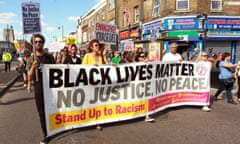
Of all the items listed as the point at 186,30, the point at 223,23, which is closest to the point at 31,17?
the point at 186,30

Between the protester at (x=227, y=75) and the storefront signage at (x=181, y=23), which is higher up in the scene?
the storefront signage at (x=181, y=23)

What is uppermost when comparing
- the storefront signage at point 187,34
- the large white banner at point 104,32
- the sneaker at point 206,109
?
the storefront signage at point 187,34

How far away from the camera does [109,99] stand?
4.75 meters

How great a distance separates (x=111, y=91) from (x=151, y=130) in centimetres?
115

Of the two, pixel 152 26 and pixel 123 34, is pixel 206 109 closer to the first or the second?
pixel 152 26

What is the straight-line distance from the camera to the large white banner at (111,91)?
4117mm

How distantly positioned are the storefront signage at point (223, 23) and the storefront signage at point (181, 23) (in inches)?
42.5

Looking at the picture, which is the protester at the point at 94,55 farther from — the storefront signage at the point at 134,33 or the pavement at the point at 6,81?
the storefront signage at the point at 134,33

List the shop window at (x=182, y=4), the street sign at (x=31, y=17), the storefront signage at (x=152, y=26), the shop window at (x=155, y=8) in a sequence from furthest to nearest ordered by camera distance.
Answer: the shop window at (x=155, y=8) < the storefront signage at (x=152, y=26) < the shop window at (x=182, y=4) < the street sign at (x=31, y=17)

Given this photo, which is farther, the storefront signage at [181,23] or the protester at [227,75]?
the storefront signage at [181,23]

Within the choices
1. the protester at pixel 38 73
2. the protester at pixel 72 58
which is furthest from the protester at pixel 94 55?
the protester at pixel 72 58

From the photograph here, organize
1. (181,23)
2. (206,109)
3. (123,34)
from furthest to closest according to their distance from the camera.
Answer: (123,34)
(181,23)
(206,109)

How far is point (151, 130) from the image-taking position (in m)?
4.59

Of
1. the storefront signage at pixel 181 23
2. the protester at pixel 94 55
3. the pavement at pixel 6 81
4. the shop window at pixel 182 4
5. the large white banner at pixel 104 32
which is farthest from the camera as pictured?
the shop window at pixel 182 4
